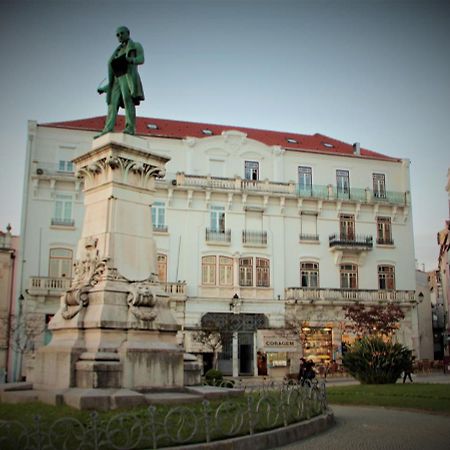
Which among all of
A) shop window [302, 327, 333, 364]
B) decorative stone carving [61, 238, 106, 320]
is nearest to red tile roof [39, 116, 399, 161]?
shop window [302, 327, 333, 364]

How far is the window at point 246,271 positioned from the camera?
4050 cm

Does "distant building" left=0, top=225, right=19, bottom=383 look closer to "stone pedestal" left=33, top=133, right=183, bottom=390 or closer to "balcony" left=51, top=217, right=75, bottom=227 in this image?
"balcony" left=51, top=217, right=75, bottom=227

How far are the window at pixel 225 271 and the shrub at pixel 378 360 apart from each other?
16985 millimetres

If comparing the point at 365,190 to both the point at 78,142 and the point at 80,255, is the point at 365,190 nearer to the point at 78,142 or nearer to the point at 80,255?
the point at 78,142

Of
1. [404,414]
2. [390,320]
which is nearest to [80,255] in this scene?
[404,414]

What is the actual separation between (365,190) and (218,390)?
33460 mm

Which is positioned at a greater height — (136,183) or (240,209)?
(240,209)

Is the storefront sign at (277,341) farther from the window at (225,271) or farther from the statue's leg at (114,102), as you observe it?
the statue's leg at (114,102)

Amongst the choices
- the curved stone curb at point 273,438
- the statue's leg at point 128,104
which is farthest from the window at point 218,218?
the curved stone curb at point 273,438

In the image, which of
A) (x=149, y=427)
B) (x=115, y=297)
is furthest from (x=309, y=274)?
(x=149, y=427)

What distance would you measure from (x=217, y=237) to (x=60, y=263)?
982cm

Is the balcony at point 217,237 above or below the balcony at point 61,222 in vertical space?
below

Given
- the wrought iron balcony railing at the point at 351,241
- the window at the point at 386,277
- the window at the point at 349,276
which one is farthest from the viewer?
the window at the point at 386,277

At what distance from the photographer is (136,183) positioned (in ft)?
48.3
